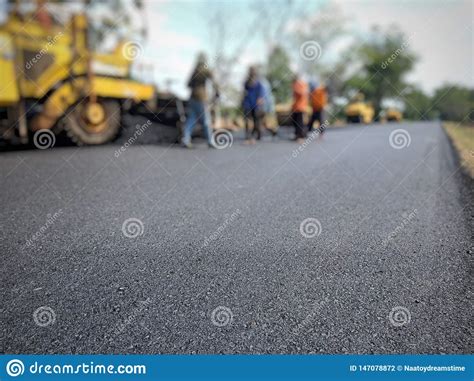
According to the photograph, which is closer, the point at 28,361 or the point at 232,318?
the point at 28,361

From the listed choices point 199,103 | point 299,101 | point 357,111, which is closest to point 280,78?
point 299,101

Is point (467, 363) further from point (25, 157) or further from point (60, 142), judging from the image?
point (60, 142)

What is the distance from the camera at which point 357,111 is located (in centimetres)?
2452

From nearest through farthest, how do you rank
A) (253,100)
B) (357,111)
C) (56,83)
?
(56,83), (253,100), (357,111)

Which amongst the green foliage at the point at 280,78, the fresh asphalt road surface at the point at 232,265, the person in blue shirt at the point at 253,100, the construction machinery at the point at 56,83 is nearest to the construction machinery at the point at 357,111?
the green foliage at the point at 280,78

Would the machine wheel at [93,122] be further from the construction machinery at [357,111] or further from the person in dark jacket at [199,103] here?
the construction machinery at [357,111]

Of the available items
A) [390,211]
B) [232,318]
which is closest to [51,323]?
[232,318]

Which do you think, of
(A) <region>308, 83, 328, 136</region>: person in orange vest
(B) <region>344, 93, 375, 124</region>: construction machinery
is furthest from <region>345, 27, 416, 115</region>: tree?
(B) <region>344, 93, 375, 124</region>: construction machinery

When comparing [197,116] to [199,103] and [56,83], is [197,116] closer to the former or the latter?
[199,103]

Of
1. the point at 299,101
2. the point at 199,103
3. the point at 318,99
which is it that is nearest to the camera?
the point at 199,103

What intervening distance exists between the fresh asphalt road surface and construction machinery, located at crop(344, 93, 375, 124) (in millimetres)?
21234

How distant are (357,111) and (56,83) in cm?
A: 2112

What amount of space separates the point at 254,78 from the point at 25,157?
481 cm

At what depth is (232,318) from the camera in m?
1.75
